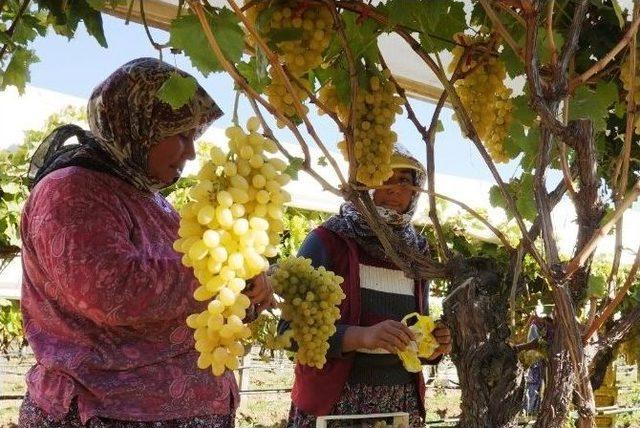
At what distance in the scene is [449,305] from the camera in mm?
1162

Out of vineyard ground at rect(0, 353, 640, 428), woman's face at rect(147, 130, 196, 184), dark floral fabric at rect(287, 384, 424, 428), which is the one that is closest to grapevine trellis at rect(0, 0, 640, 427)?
woman's face at rect(147, 130, 196, 184)

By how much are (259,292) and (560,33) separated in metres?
0.70

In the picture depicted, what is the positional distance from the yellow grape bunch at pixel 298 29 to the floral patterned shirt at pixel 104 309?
448 millimetres

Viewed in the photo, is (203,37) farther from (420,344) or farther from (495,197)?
(420,344)

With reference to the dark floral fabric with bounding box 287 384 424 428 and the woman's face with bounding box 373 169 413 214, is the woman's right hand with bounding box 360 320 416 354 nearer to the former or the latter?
the dark floral fabric with bounding box 287 384 424 428

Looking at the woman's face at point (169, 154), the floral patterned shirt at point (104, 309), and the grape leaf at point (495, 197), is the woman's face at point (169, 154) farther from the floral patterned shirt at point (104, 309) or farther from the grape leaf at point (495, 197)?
the grape leaf at point (495, 197)

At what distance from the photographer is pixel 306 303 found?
1.55m

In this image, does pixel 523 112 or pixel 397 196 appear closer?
pixel 523 112

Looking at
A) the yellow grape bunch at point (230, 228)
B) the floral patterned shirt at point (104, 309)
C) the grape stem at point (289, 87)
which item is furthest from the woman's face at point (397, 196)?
the yellow grape bunch at point (230, 228)

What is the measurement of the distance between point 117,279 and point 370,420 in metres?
0.59

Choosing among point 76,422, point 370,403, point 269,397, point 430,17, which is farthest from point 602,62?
point 269,397

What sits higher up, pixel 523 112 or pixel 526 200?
pixel 523 112

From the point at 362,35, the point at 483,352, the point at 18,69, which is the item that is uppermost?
the point at 18,69

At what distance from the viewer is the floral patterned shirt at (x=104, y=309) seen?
135cm
